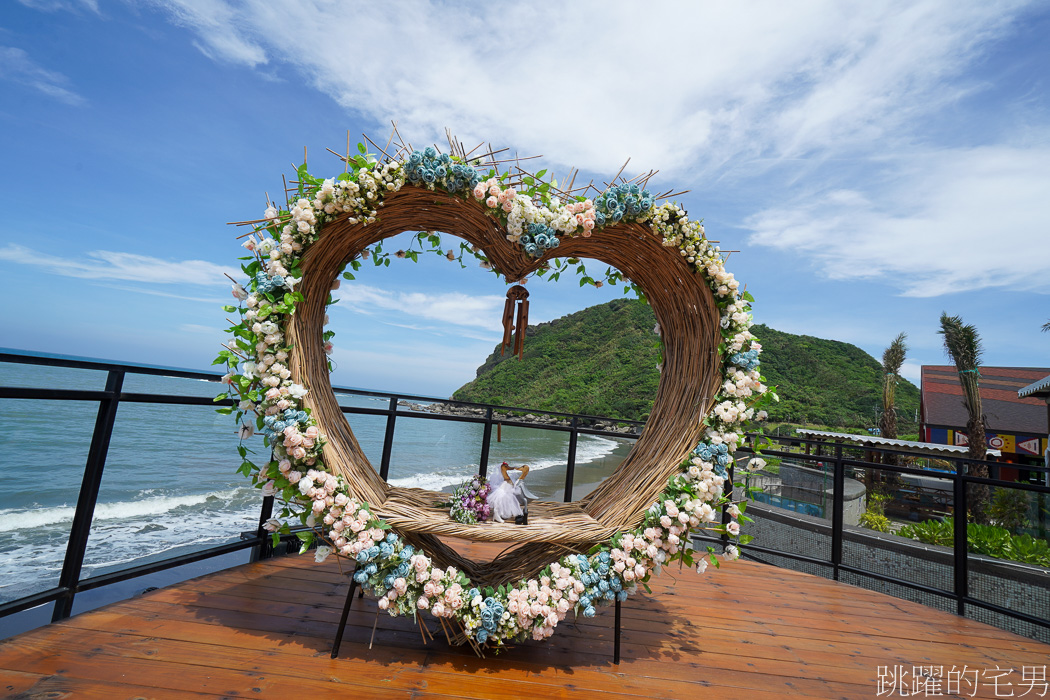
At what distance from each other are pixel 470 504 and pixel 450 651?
19.5 inches

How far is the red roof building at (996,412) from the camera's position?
519 inches

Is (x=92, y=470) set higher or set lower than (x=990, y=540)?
higher

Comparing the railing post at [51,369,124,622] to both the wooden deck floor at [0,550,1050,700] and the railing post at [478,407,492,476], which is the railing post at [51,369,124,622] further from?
the railing post at [478,407,492,476]

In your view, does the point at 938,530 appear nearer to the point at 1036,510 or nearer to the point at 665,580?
the point at 1036,510

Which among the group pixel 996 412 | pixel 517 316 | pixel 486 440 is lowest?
pixel 486 440

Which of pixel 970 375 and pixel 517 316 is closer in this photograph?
pixel 517 316

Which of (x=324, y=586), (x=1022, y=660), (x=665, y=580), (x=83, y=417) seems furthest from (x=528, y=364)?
(x=83, y=417)

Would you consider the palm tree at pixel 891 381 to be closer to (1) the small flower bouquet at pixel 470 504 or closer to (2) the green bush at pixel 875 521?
(2) the green bush at pixel 875 521

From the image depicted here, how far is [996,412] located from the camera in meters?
14.8

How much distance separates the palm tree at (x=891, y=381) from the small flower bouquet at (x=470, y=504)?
15.2 metres

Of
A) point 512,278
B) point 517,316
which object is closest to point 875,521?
point 517,316

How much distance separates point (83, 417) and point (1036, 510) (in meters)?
17.3

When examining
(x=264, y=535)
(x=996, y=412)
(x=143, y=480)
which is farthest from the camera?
(x=996, y=412)

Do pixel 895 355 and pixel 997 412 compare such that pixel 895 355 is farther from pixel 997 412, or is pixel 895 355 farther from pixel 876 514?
pixel 876 514
